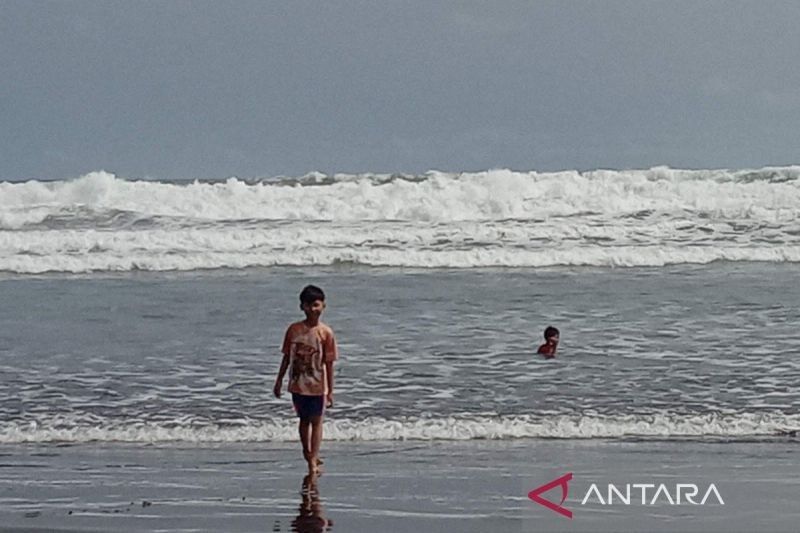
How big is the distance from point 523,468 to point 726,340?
206 inches

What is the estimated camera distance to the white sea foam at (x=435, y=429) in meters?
9.53

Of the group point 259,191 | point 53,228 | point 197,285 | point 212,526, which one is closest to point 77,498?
point 212,526

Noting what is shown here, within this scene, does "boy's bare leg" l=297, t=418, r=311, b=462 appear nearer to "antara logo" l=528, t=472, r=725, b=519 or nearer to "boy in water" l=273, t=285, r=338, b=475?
"boy in water" l=273, t=285, r=338, b=475

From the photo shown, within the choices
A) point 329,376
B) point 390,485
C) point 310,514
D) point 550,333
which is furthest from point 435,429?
point 550,333

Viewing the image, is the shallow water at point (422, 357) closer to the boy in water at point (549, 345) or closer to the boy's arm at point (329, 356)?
the boy in water at point (549, 345)

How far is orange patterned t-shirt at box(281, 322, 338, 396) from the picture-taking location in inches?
321

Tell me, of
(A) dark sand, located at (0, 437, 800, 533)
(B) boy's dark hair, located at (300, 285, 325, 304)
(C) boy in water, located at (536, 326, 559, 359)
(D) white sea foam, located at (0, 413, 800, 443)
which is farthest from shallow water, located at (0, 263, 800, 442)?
(B) boy's dark hair, located at (300, 285, 325, 304)

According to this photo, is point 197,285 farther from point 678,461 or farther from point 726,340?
point 678,461

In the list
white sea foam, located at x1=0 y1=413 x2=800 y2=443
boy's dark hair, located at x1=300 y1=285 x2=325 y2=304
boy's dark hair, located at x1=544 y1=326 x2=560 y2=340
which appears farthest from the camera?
boy's dark hair, located at x1=544 y1=326 x2=560 y2=340

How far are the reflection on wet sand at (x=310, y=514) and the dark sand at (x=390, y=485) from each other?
0.04 feet

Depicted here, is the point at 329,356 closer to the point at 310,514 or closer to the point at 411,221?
the point at 310,514

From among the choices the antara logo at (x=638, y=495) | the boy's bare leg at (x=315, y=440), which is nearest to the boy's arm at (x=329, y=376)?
the boy's bare leg at (x=315, y=440)

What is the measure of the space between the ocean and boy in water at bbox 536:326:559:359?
15 centimetres

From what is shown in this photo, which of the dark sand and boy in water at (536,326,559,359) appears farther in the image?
boy in water at (536,326,559,359)
